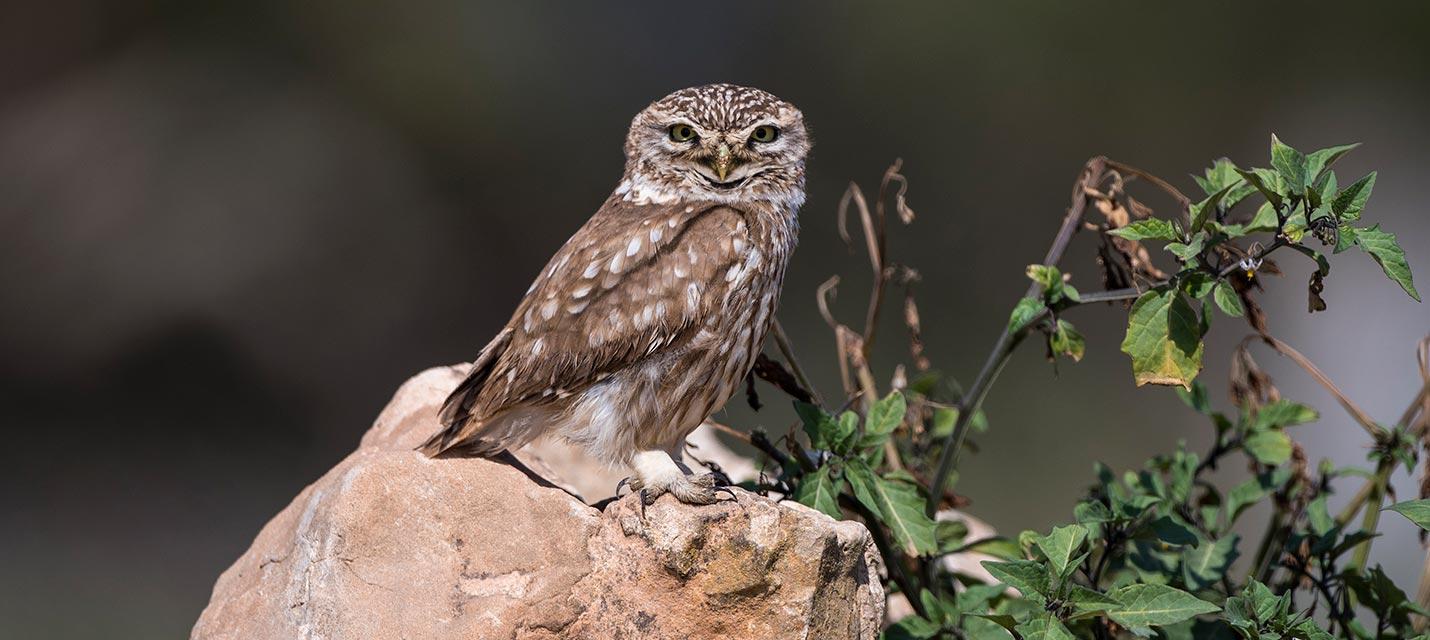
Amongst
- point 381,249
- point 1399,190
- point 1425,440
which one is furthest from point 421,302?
point 1425,440

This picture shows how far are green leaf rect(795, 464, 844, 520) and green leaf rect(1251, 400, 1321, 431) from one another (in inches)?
43.3

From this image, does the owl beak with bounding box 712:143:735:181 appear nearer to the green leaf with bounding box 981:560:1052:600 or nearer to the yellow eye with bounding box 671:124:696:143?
the yellow eye with bounding box 671:124:696:143

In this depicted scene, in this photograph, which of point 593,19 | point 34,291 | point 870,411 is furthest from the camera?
point 593,19

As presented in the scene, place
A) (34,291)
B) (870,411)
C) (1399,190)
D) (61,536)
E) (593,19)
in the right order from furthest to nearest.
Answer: (593,19)
(1399,190)
(34,291)
(61,536)
(870,411)

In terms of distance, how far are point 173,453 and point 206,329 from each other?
30.7 inches

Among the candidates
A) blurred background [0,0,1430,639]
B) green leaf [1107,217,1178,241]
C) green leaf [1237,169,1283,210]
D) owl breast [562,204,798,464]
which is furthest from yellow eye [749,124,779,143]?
blurred background [0,0,1430,639]

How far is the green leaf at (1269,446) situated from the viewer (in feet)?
10.4

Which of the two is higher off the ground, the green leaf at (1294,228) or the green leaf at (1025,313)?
the green leaf at (1294,228)

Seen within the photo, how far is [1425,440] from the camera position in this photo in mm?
3107

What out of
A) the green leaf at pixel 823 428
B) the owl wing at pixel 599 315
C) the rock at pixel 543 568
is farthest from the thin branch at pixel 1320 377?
the owl wing at pixel 599 315

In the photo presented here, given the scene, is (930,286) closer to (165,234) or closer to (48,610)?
(165,234)

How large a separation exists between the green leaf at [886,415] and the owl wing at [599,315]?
412 millimetres

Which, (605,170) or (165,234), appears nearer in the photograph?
(165,234)

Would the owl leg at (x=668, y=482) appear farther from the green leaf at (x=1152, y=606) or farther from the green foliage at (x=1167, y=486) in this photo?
the green leaf at (x=1152, y=606)
